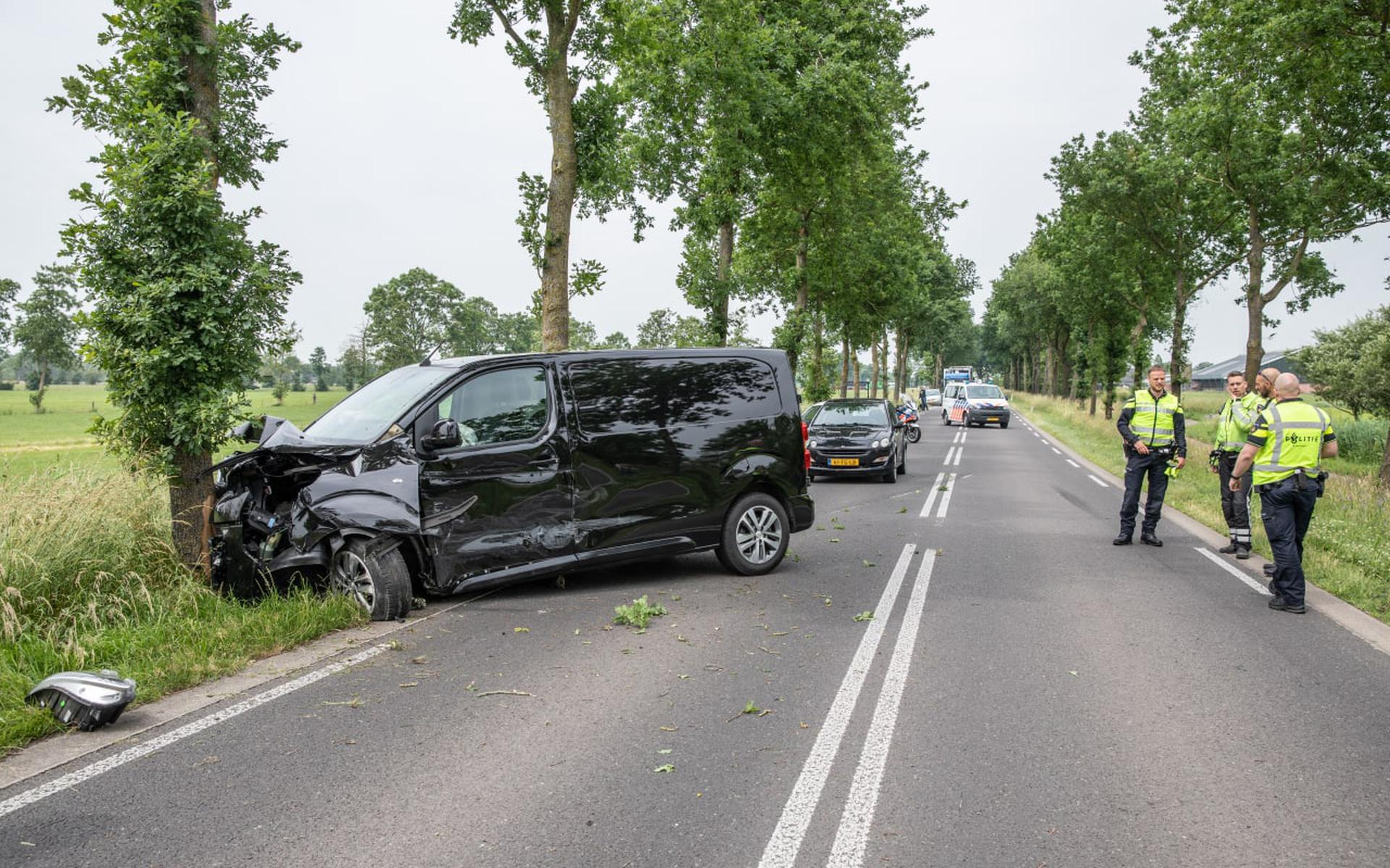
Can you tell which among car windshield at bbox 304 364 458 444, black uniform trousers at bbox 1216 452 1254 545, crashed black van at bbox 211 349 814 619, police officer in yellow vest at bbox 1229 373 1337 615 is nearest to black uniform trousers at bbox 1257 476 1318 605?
police officer in yellow vest at bbox 1229 373 1337 615

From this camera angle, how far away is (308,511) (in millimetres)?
6250

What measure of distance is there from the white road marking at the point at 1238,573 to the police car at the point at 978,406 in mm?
30958

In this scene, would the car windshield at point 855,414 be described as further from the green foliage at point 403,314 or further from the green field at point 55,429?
the green foliage at point 403,314

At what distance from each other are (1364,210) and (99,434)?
81.5ft

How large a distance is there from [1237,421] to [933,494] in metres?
5.56

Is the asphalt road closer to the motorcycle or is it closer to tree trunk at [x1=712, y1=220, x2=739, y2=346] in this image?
tree trunk at [x1=712, y1=220, x2=739, y2=346]

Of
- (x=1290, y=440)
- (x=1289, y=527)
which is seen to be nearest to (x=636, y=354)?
(x=1290, y=440)

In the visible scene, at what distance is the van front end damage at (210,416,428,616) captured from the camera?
625cm

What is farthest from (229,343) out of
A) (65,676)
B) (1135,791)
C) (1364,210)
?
(1364,210)

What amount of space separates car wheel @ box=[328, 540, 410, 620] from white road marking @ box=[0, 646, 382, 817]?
739mm

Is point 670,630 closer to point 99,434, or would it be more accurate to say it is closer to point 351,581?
point 351,581

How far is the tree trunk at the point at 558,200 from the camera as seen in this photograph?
43.5ft

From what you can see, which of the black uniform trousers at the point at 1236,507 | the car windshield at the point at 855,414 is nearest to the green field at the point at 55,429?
the car windshield at the point at 855,414

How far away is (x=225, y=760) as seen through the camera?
13.0ft
